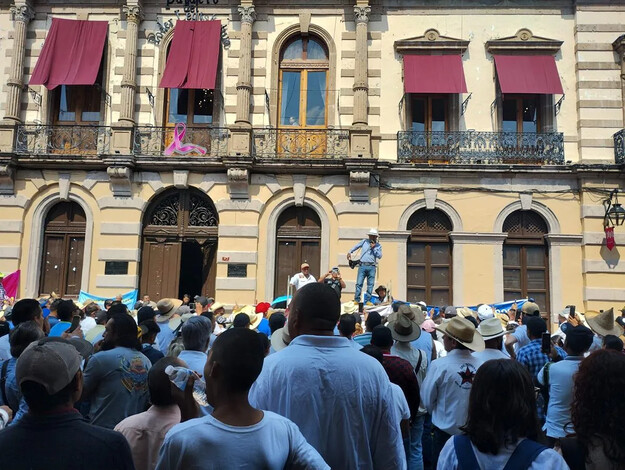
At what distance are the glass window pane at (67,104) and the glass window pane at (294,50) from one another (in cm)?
767

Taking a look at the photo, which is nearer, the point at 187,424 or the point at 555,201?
the point at 187,424

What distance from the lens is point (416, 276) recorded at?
58.6ft

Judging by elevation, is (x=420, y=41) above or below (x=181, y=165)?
above

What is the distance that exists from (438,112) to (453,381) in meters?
14.9

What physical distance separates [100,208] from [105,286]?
2633mm

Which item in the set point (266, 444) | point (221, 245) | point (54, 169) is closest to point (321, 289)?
point (266, 444)

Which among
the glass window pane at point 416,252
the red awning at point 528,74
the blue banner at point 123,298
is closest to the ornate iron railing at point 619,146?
the red awning at point 528,74

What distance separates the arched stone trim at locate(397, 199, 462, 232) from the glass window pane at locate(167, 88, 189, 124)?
27.6ft

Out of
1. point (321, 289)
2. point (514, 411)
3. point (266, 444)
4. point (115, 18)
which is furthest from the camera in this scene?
point (115, 18)

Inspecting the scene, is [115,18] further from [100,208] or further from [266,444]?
[266,444]

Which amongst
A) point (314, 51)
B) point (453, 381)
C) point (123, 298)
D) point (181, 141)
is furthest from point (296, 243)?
point (453, 381)

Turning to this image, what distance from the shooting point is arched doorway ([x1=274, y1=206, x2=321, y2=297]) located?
18016mm

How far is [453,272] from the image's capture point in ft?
57.6

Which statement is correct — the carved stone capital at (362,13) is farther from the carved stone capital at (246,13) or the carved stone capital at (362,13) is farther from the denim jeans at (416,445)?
the denim jeans at (416,445)
